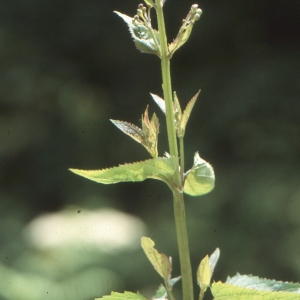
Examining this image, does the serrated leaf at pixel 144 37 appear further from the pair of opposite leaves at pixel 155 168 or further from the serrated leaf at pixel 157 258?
the serrated leaf at pixel 157 258

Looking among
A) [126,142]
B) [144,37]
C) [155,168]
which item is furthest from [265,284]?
[126,142]

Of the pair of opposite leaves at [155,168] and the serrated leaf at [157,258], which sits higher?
the pair of opposite leaves at [155,168]

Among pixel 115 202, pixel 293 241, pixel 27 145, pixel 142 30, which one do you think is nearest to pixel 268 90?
pixel 293 241

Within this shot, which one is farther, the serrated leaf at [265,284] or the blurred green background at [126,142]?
the blurred green background at [126,142]

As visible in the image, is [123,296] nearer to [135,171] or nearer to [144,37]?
[135,171]

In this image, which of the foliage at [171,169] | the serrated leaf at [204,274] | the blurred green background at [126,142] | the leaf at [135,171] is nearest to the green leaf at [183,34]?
the foliage at [171,169]

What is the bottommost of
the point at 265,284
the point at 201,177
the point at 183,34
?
the point at 265,284

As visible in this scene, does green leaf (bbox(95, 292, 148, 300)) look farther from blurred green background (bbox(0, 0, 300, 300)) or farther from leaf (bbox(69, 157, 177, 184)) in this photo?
blurred green background (bbox(0, 0, 300, 300))

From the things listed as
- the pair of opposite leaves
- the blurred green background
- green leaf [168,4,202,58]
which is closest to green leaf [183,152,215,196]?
the pair of opposite leaves
